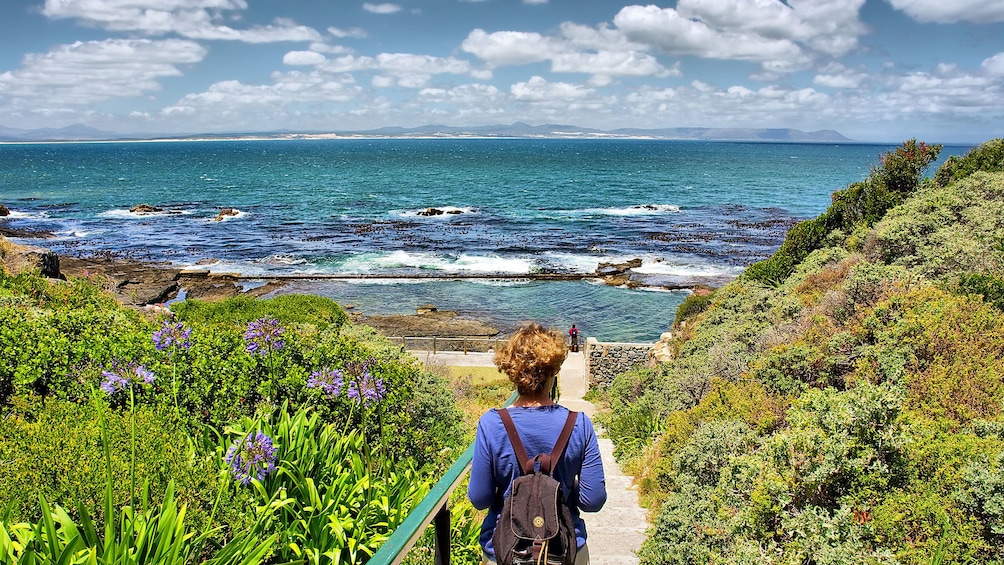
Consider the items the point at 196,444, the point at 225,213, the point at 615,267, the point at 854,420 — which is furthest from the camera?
the point at 225,213

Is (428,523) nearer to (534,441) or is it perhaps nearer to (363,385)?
(534,441)

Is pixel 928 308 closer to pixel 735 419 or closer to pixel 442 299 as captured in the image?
pixel 735 419

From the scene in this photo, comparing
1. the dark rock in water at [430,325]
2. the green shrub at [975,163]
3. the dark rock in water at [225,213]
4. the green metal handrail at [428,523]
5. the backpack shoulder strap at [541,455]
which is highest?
the green shrub at [975,163]

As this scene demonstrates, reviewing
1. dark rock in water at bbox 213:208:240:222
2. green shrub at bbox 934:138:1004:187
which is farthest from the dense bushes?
dark rock in water at bbox 213:208:240:222

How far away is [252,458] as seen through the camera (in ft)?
12.9

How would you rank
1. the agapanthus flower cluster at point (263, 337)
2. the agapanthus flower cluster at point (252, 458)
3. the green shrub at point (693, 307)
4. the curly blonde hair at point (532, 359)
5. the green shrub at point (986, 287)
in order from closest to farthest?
the curly blonde hair at point (532, 359)
the agapanthus flower cluster at point (252, 458)
the agapanthus flower cluster at point (263, 337)
the green shrub at point (986, 287)
the green shrub at point (693, 307)

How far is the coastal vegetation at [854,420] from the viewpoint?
3943 mm

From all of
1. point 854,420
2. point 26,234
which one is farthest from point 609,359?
point 26,234

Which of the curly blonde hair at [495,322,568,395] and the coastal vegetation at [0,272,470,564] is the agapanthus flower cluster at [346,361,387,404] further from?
the curly blonde hair at [495,322,568,395]

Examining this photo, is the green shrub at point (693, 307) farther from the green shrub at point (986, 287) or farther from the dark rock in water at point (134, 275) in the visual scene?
the dark rock in water at point (134, 275)

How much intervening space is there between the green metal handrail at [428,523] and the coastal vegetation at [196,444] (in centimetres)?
97

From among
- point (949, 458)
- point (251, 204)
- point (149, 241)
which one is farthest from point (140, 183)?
point (949, 458)

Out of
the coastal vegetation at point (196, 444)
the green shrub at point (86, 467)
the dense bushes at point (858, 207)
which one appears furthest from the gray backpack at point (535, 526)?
the dense bushes at point (858, 207)

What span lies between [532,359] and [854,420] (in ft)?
9.45
